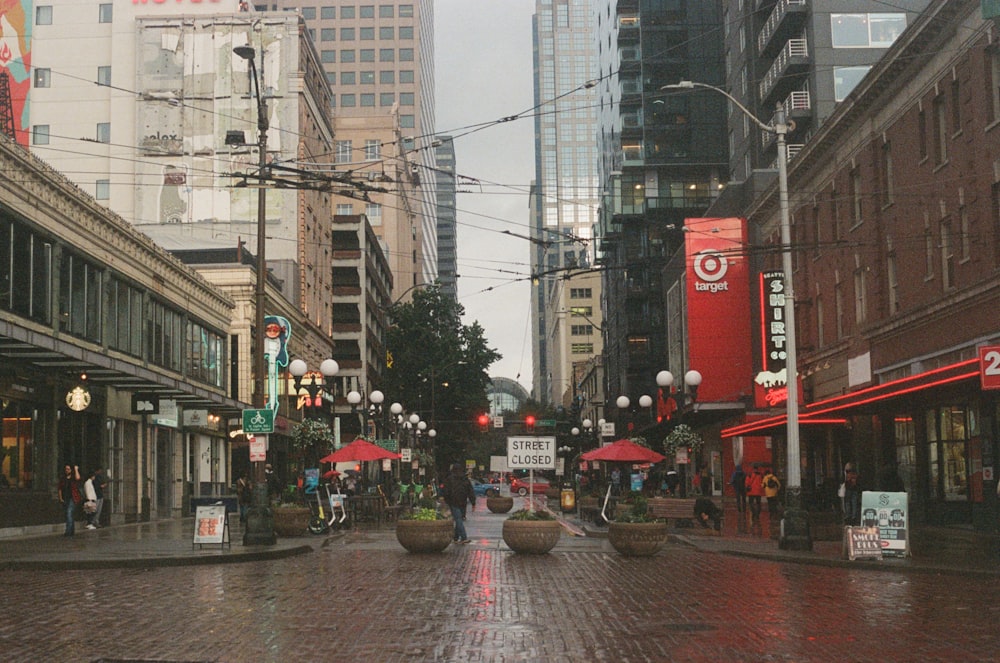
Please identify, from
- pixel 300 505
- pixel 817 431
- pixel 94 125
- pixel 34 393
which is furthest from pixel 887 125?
pixel 94 125

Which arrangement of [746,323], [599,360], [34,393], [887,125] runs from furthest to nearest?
[599,360], [746,323], [887,125], [34,393]

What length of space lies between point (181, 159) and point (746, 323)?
31513 millimetres

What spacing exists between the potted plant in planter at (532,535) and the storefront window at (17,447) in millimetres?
13439

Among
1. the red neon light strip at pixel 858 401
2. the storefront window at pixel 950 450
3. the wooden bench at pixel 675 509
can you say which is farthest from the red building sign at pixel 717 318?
the storefront window at pixel 950 450

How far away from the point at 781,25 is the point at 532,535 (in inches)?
1498

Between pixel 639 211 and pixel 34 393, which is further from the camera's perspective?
pixel 639 211

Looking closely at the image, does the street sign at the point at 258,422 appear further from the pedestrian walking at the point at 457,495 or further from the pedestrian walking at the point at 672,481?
the pedestrian walking at the point at 672,481

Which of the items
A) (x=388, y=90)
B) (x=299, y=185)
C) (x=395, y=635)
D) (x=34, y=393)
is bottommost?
(x=395, y=635)

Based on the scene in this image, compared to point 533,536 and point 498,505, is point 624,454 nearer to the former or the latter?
point 533,536

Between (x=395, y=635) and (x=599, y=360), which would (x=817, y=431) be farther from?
(x=599, y=360)

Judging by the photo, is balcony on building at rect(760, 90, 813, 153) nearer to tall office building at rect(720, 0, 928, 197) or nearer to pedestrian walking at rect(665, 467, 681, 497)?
tall office building at rect(720, 0, 928, 197)

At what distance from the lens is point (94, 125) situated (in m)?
63.4

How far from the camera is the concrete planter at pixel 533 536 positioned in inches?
917

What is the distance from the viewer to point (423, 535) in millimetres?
23359
